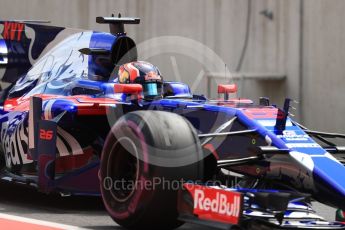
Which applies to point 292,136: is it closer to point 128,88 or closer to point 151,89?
point 128,88

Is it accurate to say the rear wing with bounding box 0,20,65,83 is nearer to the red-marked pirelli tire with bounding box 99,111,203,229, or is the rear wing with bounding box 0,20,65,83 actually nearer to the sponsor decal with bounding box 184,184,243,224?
the red-marked pirelli tire with bounding box 99,111,203,229

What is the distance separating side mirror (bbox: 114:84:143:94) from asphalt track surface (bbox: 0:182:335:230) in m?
1.12

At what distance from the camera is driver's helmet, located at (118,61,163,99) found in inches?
324

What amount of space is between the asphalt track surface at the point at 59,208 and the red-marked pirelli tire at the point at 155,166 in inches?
22.6

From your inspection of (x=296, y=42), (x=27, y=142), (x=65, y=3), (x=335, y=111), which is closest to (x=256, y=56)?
(x=296, y=42)

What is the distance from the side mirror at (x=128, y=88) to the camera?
768 centimetres

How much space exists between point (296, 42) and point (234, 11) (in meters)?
1.43

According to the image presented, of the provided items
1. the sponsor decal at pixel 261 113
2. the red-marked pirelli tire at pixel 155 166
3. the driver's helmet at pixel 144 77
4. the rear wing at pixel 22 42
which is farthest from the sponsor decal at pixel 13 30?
the sponsor decal at pixel 261 113

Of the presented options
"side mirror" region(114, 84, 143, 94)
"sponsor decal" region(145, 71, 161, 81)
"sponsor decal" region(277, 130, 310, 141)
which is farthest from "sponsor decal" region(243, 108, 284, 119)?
"sponsor decal" region(145, 71, 161, 81)

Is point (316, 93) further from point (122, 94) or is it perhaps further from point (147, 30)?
point (122, 94)

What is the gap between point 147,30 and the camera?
16.3 meters

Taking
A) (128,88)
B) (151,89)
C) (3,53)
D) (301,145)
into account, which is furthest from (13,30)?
(301,145)

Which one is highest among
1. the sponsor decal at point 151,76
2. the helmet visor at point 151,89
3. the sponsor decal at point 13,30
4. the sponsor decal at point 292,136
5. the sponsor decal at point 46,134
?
the sponsor decal at point 13,30

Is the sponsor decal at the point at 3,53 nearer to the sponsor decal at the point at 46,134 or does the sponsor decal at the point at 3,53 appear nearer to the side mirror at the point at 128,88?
the sponsor decal at the point at 46,134
